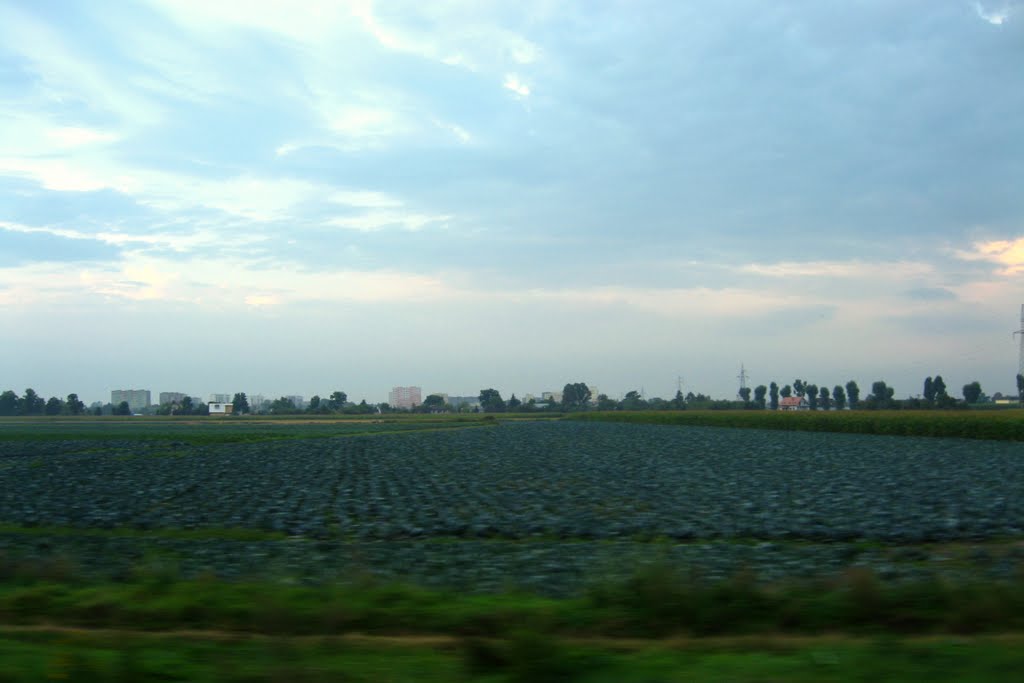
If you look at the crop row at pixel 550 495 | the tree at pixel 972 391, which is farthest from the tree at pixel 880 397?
the crop row at pixel 550 495

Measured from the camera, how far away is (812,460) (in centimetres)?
3706

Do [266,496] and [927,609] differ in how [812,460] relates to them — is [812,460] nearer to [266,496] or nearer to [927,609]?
[266,496]

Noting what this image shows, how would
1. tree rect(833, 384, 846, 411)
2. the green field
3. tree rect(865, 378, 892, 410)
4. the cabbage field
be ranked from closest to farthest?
the cabbage field
the green field
tree rect(865, 378, 892, 410)
tree rect(833, 384, 846, 411)

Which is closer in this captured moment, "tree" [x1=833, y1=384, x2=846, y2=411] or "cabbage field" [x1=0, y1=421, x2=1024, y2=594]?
"cabbage field" [x1=0, y1=421, x2=1024, y2=594]

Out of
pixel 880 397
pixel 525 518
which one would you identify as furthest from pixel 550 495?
pixel 880 397

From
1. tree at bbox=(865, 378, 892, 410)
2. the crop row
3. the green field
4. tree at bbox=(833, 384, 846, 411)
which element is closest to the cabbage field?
the crop row

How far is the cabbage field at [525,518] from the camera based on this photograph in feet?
41.9

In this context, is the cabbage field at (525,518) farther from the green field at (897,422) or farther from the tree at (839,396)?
the tree at (839,396)

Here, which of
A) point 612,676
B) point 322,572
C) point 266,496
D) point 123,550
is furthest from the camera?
point 266,496

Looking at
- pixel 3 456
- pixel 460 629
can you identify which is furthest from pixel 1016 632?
pixel 3 456

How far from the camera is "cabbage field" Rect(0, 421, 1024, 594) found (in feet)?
41.9

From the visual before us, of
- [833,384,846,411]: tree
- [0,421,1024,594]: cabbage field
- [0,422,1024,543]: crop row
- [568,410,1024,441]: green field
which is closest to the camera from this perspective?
[0,421,1024,594]: cabbage field

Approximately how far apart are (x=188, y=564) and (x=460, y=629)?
283 inches

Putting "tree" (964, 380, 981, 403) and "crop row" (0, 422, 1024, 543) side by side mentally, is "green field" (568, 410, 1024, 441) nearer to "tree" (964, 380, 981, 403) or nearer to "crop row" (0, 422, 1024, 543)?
"crop row" (0, 422, 1024, 543)
